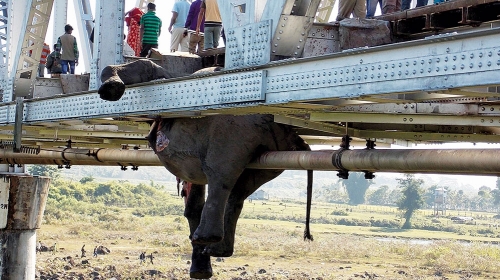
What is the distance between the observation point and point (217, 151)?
11.5 m

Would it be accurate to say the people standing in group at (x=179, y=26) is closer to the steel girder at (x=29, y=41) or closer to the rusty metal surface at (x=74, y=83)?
the rusty metal surface at (x=74, y=83)

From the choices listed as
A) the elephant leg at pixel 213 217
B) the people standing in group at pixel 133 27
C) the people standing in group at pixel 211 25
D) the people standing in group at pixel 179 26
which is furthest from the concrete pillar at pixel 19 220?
the elephant leg at pixel 213 217

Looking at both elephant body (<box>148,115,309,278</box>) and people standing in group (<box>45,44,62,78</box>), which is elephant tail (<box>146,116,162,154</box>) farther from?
people standing in group (<box>45,44,62,78</box>)

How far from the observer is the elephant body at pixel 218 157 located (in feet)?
37.7

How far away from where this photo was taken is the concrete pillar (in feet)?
80.0

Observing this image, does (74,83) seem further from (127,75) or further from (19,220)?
(19,220)

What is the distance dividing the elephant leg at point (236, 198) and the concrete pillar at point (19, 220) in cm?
1317

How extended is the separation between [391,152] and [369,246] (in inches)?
2229

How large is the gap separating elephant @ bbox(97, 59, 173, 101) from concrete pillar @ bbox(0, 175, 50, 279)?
13612 millimetres

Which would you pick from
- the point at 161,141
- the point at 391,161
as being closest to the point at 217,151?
the point at 161,141

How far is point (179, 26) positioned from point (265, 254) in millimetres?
41167

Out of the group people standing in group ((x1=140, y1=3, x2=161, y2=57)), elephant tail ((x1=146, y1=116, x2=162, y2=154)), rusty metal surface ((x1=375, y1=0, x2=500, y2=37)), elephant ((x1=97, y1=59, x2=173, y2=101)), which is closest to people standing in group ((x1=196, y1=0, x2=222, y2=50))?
people standing in group ((x1=140, y1=3, x2=161, y2=57))

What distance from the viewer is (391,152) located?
9.74 meters

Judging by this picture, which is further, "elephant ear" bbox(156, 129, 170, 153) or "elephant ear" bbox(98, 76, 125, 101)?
"elephant ear" bbox(156, 129, 170, 153)
